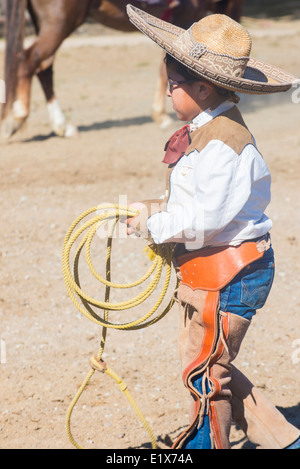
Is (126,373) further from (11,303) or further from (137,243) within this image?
(137,243)

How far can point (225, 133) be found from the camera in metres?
2.16

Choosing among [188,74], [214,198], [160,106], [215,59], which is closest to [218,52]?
[215,59]

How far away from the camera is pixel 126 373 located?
3340 millimetres

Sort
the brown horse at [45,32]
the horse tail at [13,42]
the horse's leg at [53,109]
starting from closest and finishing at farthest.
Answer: the horse tail at [13,42] < the brown horse at [45,32] < the horse's leg at [53,109]

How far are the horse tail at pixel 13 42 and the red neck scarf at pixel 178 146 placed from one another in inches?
182

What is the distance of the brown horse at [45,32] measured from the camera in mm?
6570

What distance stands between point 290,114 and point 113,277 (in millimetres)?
4551

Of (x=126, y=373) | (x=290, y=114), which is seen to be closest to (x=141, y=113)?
(x=290, y=114)

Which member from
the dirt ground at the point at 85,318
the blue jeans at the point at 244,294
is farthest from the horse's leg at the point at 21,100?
the blue jeans at the point at 244,294

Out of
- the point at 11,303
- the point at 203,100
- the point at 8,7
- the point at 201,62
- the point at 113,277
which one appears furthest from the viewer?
the point at 8,7

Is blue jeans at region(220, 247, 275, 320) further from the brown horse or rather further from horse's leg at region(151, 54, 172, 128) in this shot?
horse's leg at region(151, 54, 172, 128)

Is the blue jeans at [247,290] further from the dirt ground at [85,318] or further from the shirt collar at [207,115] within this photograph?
the dirt ground at [85,318]

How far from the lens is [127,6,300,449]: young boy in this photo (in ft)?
7.00

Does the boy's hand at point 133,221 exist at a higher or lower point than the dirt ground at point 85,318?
higher
